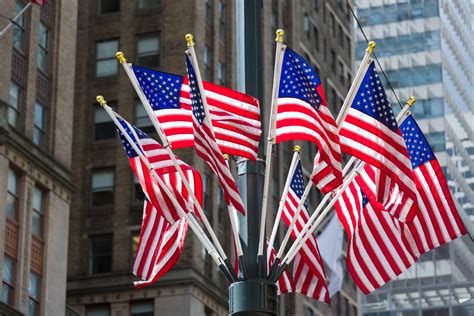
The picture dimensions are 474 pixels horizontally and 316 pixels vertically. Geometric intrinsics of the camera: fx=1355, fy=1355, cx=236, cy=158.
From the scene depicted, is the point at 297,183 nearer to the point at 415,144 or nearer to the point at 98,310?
the point at 415,144

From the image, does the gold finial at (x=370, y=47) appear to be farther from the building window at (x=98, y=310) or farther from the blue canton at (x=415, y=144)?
the building window at (x=98, y=310)

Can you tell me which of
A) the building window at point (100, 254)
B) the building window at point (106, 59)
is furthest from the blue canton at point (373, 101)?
the building window at point (106, 59)

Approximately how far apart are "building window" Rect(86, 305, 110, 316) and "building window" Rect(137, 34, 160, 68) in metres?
12.6

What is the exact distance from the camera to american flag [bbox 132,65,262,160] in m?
20.3

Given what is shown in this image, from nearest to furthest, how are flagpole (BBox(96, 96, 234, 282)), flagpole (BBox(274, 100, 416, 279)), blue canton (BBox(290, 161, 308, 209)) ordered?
Answer: flagpole (BBox(96, 96, 234, 282)) → flagpole (BBox(274, 100, 416, 279)) → blue canton (BBox(290, 161, 308, 209))

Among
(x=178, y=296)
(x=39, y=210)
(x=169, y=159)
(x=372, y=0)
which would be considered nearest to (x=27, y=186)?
(x=39, y=210)

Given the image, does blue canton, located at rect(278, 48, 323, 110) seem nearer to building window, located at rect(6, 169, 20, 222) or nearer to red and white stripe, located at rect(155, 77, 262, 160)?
red and white stripe, located at rect(155, 77, 262, 160)

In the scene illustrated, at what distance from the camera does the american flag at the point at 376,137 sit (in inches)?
822

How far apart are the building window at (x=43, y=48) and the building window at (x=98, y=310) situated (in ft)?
45.8

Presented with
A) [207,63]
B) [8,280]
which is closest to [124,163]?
[207,63]

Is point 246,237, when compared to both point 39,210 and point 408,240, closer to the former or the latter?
point 408,240

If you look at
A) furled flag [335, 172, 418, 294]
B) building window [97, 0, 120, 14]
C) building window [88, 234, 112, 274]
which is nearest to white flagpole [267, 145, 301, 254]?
furled flag [335, 172, 418, 294]

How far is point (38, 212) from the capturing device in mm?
52938

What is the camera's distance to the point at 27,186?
51.8 metres
